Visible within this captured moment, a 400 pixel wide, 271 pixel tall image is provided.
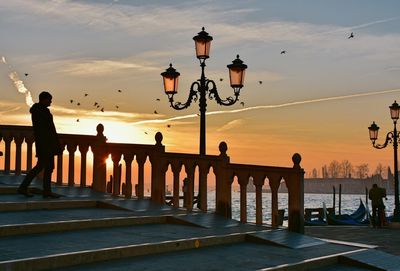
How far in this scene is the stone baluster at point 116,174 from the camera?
12.8 metres

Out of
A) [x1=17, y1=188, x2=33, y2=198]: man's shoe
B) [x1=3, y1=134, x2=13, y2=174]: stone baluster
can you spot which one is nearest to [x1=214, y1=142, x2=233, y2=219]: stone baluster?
[x1=17, y1=188, x2=33, y2=198]: man's shoe

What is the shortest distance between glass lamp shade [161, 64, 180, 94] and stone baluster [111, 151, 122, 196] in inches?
105

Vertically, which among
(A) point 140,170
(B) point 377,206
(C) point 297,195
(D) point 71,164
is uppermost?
(D) point 71,164

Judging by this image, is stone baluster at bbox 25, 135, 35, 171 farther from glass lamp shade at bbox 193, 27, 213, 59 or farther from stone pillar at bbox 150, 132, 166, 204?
glass lamp shade at bbox 193, 27, 213, 59

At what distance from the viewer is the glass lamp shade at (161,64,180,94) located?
14.8 metres

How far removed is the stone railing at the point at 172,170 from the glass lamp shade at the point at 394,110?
15.4 m

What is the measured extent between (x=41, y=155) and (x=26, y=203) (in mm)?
1136

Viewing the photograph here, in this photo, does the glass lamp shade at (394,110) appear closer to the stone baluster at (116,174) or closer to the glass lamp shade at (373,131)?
the glass lamp shade at (373,131)

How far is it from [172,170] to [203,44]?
152 inches

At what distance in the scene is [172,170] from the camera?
12.2 m

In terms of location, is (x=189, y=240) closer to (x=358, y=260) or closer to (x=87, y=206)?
(x=358, y=260)

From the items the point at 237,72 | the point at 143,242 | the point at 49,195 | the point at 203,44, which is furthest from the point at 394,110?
the point at 143,242

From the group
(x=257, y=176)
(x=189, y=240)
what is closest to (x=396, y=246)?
(x=257, y=176)

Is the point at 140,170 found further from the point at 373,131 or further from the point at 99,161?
the point at 373,131
